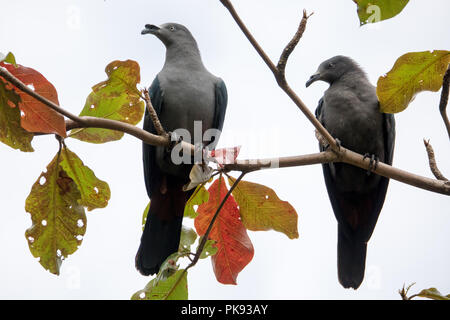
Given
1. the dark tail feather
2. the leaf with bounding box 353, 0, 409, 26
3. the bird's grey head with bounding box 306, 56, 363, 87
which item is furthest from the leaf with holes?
the bird's grey head with bounding box 306, 56, 363, 87

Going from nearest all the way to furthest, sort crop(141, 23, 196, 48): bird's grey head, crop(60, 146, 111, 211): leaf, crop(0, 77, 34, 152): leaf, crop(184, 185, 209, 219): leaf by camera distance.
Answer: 1. crop(0, 77, 34, 152): leaf
2. crop(60, 146, 111, 211): leaf
3. crop(184, 185, 209, 219): leaf
4. crop(141, 23, 196, 48): bird's grey head

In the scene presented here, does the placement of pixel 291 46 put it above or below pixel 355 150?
below

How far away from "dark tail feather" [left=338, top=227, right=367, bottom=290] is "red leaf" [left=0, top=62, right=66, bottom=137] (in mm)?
2852

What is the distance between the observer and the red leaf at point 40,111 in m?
2.29

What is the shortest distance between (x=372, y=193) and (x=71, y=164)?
2.67 meters

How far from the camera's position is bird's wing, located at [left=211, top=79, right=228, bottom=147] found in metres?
4.25

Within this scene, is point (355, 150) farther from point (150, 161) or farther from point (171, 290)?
point (171, 290)

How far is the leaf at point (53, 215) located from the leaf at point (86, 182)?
0.14 m

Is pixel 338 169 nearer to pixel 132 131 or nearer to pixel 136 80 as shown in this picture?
pixel 136 80

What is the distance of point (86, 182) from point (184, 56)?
5.66 ft

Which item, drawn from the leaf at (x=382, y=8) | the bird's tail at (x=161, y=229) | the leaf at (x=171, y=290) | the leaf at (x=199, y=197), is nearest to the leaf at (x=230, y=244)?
the leaf at (x=199, y=197)

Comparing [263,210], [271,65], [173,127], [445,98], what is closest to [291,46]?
[271,65]

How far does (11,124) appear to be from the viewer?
7.30 ft

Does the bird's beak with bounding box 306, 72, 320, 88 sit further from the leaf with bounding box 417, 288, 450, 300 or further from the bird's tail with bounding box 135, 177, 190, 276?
the leaf with bounding box 417, 288, 450, 300
